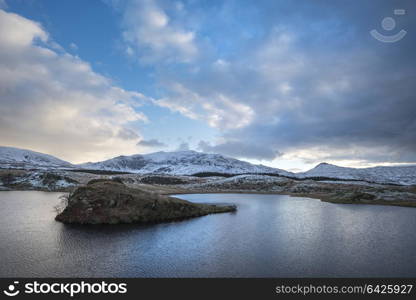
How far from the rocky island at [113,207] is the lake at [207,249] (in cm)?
304

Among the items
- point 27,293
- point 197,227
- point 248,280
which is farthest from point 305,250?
point 27,293

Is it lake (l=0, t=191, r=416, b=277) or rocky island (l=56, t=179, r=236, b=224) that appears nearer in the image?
lake (l=0, t=191, r=416, b=277)

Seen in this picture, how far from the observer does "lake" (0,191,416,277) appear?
24.7m

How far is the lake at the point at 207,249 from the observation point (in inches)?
973

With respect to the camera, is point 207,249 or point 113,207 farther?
point 113,207

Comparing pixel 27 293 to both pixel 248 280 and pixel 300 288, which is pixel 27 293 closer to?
pixel 248 280

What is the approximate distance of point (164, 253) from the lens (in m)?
30.4

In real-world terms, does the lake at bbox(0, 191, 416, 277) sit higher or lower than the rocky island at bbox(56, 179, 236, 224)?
lower

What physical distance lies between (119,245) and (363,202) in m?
91.1

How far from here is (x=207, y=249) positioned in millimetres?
32375

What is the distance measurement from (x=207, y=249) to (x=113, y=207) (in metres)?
25.6

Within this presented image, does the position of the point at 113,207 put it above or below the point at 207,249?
above

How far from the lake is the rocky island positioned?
304 cm

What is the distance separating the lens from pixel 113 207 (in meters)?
49.8
